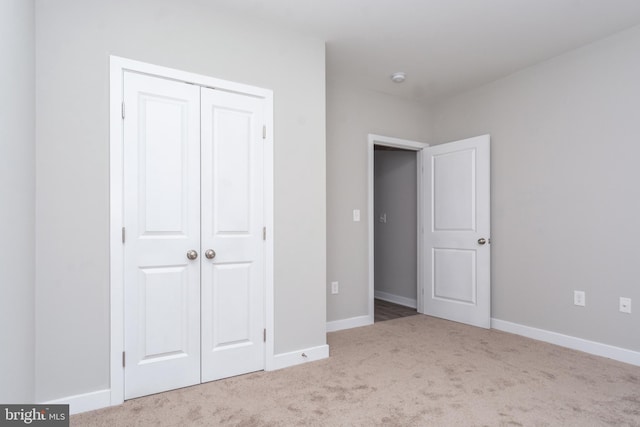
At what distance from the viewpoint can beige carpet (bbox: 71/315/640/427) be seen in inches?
79.3

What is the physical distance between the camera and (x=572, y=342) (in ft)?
10.5

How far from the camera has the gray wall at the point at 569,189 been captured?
9.59 feet

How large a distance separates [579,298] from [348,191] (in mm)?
2331

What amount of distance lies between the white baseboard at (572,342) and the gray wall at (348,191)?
1445 millimetres

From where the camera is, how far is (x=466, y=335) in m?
3.58

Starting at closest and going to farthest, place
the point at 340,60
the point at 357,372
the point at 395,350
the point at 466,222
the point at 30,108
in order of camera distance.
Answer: the point at 30,108, the point at 357,372, the point at 395,350, the point at 340,60, the point at 466,222

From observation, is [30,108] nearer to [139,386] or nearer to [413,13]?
[139,386]

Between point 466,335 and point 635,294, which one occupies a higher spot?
point 635,294

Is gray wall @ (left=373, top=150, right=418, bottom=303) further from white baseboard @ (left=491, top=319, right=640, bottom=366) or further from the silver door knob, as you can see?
the silver door knob

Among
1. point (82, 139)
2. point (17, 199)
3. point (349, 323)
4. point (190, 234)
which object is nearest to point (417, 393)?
point (349, 323)

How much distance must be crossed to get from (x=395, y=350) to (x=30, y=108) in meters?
3.05

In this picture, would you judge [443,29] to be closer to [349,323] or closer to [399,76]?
[399,76]

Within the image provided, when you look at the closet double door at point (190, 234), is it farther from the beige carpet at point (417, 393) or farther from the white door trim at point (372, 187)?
the white door trim at point (372, 187)

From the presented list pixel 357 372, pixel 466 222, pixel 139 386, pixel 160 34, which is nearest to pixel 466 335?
pixel 466 222
